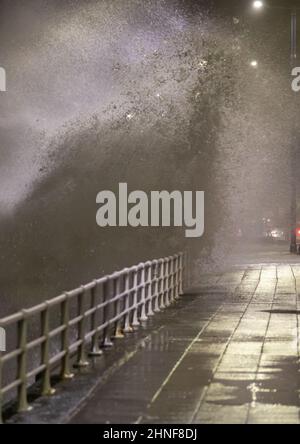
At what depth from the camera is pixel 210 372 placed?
12797mm

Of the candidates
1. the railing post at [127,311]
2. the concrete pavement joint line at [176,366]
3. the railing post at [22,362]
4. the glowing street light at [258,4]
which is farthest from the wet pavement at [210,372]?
the glowing street light at [258,4]

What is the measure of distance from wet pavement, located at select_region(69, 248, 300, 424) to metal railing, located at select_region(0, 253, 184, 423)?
58 centimetres

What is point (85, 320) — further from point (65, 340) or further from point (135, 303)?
point (65, 340)

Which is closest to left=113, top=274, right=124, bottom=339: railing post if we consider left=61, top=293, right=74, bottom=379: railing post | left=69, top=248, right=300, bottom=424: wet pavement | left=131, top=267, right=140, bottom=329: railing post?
left=69, top=248, right=300, bottom=424: wet pavement

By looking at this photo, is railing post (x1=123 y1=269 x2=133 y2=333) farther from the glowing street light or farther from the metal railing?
the glowing street light

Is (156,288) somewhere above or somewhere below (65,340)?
above

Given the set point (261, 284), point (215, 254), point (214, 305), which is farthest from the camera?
point (215, 254)

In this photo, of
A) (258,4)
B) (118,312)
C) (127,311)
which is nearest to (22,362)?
(118,312)

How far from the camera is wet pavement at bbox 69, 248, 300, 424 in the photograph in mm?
10125

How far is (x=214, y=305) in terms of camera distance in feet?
74.9

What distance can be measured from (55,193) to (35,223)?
3.54 meters

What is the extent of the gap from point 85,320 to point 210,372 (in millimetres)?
4067

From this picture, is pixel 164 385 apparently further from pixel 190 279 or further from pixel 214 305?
pixel 190 279

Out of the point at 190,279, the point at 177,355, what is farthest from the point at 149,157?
the point at 177,355
